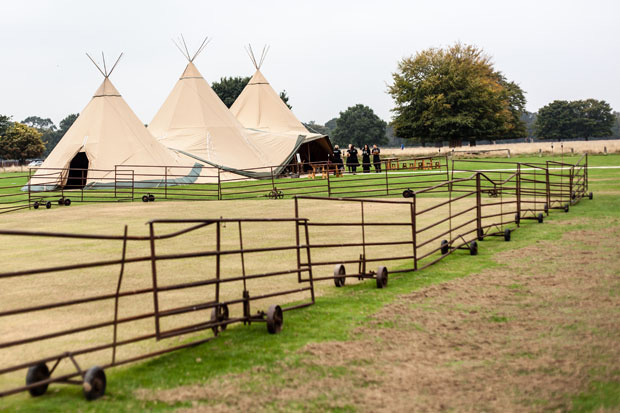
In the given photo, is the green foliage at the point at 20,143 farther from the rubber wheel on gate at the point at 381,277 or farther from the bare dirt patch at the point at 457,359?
the bare dirt patch at the point at 457,359

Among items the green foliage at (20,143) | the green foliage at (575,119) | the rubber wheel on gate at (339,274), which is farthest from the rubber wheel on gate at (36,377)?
the green foliage at (575,119)

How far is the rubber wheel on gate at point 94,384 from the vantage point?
473cm

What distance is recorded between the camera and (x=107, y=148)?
32969 millimetres

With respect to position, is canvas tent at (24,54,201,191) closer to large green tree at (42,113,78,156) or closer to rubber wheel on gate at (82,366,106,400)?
rubber wheel on gate at (82,366,106,400)

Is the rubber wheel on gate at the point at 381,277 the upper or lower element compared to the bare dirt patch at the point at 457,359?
upper

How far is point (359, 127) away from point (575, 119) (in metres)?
41.9

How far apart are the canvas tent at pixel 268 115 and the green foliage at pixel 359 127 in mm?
85683

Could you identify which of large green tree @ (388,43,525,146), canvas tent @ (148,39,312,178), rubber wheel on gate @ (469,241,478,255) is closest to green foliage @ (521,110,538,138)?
large green tree @ (388,43,525,146)

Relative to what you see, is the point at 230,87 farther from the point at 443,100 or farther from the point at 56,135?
the point at 56,135

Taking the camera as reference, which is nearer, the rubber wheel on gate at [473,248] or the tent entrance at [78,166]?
the rubber wheel on gate at [473,248]

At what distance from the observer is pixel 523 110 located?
106812 millimetres

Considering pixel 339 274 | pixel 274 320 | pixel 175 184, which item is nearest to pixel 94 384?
pixel 274 320

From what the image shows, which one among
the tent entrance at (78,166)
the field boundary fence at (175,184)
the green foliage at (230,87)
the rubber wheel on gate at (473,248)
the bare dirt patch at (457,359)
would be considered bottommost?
the bare dirt patch at (457,359)

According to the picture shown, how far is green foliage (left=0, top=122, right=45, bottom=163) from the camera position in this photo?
8256 centimetres
